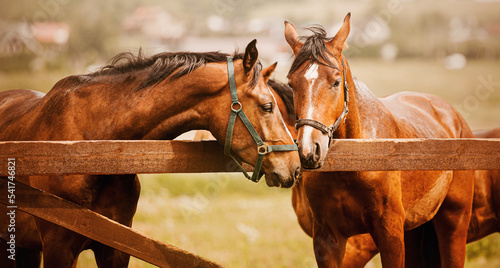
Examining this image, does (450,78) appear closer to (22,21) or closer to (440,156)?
(22,21)

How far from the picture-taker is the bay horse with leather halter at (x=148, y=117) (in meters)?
3.07

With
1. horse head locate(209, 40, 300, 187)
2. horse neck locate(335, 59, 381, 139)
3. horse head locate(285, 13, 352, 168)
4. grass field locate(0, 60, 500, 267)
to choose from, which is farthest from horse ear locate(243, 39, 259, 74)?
grass field locate(0, 60, 500, 267)

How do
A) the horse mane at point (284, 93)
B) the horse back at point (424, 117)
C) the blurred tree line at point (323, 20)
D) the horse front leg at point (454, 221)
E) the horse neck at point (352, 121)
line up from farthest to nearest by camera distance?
the blurred tree line at point (323, 20), the horse mane at point (284, 93), the horse front leg at point (454, 221), the horse back at point (424, 117), the horse neck at point (352, 121)

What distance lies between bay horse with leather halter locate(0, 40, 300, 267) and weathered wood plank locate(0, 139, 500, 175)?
0.76ft

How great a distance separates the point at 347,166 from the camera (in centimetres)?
306

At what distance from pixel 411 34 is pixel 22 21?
712 inches

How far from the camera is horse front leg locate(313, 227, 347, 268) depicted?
12.5 feet

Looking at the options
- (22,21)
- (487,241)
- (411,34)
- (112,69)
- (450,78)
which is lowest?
(487,241)

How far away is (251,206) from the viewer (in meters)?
13.7

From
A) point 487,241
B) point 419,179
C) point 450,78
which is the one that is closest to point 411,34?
point 450,78

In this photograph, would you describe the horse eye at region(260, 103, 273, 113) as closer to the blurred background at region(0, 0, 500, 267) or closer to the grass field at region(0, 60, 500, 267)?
the grass field at region(0, 60, 500, 267)

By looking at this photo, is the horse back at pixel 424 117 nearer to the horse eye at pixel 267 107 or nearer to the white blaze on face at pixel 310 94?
the white blaze on face at pixel 310 94

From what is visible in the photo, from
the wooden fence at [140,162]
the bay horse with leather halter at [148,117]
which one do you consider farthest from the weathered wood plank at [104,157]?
the bay horse with leather halter at [148,117]

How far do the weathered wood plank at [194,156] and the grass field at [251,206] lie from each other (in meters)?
2.91
